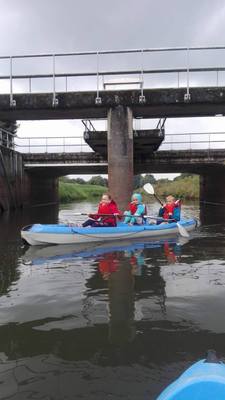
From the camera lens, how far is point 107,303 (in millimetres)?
7359

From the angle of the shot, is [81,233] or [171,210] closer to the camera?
[81,233]

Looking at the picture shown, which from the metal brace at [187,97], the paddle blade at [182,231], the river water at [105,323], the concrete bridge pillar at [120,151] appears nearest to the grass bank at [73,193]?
the concrete bridge pillar at [120,151]

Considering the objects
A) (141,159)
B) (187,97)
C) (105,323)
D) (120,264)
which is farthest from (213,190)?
(105,323)

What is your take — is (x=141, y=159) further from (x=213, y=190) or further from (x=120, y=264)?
(x=120, y=264)

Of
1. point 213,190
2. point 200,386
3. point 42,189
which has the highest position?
point 42,189

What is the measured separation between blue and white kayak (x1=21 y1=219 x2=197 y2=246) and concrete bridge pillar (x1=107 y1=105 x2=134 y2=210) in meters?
6.83

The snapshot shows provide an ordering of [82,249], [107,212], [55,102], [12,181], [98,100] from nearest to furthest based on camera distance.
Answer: [82,249] → [107,212] → [98,100] → [55,102] → [12,181]

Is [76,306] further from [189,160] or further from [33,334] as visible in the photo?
[189,160]

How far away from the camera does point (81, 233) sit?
1407 centimetres

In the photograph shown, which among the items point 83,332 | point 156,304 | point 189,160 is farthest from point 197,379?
point 189,160

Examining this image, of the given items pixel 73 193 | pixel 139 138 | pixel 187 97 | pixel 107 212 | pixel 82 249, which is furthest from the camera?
pixel 73 193

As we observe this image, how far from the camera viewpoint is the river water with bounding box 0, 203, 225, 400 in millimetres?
4605

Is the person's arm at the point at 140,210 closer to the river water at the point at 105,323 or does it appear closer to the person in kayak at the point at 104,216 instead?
the person in kayak at the point at 104,216

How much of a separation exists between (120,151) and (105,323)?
16716mm
